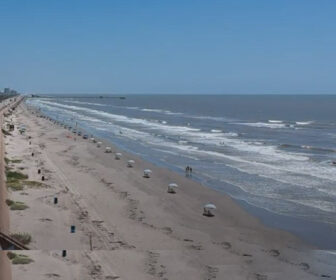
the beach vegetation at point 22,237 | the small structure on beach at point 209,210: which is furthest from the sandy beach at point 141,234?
the small structure on beach at point 209,210

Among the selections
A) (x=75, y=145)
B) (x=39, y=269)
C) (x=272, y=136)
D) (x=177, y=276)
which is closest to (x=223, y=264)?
(x=177, y=276)

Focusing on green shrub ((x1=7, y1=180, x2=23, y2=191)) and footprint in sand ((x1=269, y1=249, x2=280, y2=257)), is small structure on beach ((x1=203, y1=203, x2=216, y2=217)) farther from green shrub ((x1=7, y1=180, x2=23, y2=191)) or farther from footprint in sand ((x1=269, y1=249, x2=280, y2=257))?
green shrub ((x1=7, y1=180, x2=23, y2=191))

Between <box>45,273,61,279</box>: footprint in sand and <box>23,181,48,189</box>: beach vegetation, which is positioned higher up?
<box>23,181,48,189</box>: beach vegetation

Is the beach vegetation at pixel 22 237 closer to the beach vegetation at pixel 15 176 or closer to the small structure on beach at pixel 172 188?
the beach vegetation at pixel 15 176

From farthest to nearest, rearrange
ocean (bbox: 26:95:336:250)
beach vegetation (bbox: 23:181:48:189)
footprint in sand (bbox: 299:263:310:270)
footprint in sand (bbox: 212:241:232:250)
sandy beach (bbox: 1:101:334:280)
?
1. beach vegetation (bbox: 23:181:48:189)
2. ocean (bbox: 26:95:336:250)
3. footprint in sand (bbox: 212:241:232:250)
4. footprint in sand (bbox: 299:263:310:270)
5. sandy beach (bbox: 1:101:334:280)

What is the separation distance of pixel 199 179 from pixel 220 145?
2167 centimetres

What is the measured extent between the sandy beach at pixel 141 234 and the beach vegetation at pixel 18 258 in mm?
272

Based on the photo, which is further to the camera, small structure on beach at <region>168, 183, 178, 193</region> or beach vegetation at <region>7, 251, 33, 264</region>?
small structure on beach at <region>168, 183, 178, 193</region>

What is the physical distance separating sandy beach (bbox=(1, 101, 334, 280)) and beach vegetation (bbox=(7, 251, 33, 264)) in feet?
0.89

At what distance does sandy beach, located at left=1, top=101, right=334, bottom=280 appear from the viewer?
16125 mm

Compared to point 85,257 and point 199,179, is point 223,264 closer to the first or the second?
point 85,257

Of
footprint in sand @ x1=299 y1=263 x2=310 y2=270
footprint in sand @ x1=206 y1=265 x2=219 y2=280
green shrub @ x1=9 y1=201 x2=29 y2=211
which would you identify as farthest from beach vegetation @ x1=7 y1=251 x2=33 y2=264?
footprint in sand @ x1=299 y1=263 x2=310 y2=270

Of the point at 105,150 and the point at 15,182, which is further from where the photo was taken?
the point at 105,150

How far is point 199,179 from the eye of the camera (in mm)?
33781
